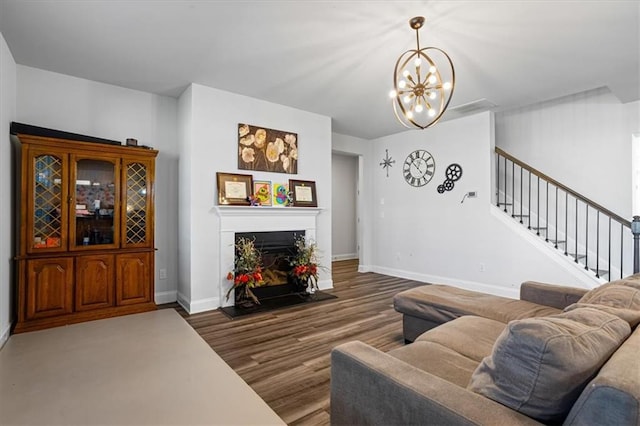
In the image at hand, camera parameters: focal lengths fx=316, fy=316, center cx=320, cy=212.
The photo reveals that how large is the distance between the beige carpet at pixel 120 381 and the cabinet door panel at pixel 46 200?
0.89 meters

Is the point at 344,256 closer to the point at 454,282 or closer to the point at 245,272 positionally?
the point at 454,282

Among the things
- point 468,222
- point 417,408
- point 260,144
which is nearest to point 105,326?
point 260,144

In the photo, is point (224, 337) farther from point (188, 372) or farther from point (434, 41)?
point (434, 41)

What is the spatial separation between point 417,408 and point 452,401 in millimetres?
125

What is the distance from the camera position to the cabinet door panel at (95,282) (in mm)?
3363

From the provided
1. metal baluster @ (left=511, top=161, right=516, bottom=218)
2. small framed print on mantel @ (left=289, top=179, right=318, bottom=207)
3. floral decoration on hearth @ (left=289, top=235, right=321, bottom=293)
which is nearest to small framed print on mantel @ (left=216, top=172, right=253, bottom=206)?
small framed print on mantel @ (left=289, top=179, right=318, bottom=207)

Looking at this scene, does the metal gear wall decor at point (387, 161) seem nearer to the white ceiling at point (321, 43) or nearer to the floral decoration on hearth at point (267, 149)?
the white ceiling at point (321, 43)

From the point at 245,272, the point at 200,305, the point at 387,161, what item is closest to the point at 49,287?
the point at 200,305

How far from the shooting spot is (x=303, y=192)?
15.8 ft

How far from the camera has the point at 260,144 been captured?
174 inches

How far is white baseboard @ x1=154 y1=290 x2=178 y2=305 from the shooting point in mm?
4191

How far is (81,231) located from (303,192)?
2.77 meters

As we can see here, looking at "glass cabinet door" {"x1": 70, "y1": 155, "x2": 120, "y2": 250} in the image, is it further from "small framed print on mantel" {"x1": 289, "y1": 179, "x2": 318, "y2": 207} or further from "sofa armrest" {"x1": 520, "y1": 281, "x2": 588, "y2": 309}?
"sofa armrest" {"x1": 520, "y1": 281, "x2": 588, "y2": 309}

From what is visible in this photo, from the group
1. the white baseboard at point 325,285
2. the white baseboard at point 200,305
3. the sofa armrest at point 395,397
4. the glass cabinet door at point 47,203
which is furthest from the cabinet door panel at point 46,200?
the sofa armrest at point 395,397
